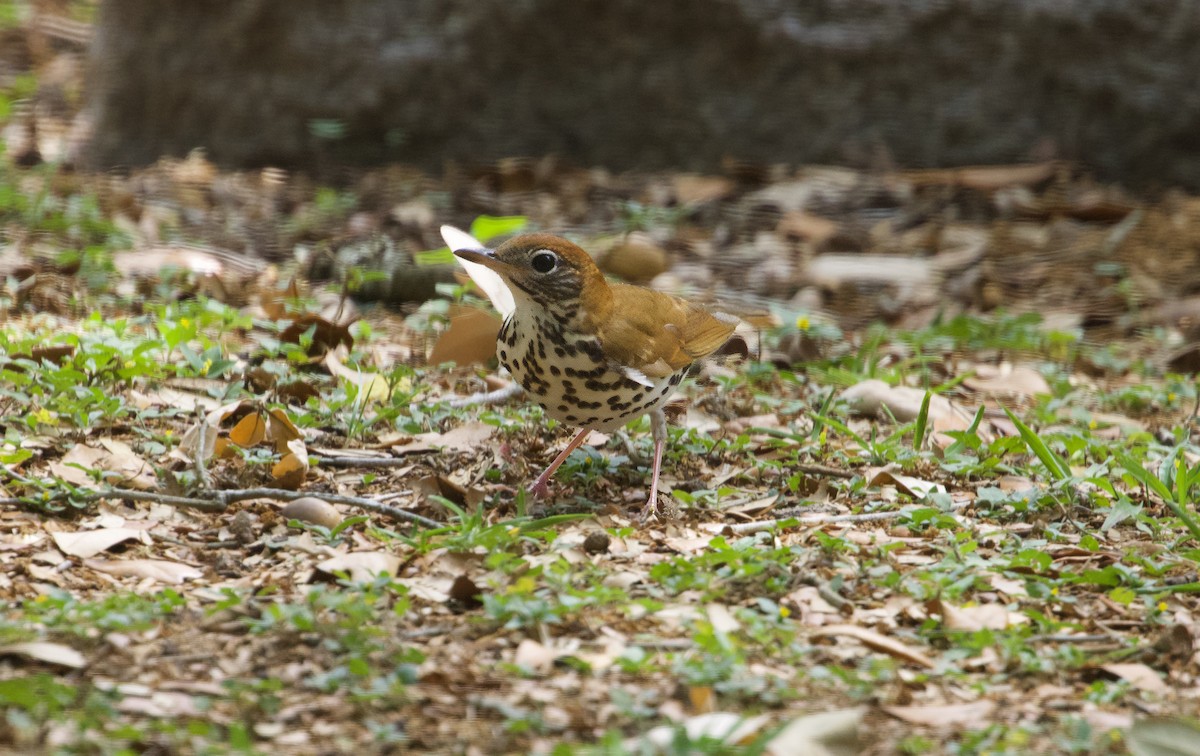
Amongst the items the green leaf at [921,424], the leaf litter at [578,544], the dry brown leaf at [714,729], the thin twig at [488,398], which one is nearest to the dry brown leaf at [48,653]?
the leaf litter at [578,544]

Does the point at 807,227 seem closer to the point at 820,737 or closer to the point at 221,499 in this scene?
the point at 221,499

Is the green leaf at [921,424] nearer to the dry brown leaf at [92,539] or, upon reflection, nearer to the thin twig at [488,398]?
the thin twig at [488,398]

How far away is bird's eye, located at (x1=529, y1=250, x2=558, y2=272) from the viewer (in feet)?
13.2

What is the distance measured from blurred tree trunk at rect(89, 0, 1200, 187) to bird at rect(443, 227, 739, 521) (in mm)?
4420

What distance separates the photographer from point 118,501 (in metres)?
3.83

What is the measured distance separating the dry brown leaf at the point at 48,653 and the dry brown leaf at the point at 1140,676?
89.1 inches

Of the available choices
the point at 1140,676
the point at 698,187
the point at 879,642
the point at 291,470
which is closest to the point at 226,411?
the point at 291,470

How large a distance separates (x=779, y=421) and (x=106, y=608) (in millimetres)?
2558

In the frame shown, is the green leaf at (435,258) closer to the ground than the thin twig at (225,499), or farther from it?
farther from it

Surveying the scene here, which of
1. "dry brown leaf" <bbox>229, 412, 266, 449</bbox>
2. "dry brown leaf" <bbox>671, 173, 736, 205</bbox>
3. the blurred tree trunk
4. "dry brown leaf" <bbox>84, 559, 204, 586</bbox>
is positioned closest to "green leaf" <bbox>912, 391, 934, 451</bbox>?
"dry brown leaf" <bbox>229, 412, 266, 449</bbox>

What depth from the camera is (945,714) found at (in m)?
2.86

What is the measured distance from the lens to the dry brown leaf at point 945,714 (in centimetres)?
Result: 283

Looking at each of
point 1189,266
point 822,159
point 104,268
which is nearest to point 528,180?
point 822,159

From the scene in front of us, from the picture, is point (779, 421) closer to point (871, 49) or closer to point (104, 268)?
point (104, 268)
